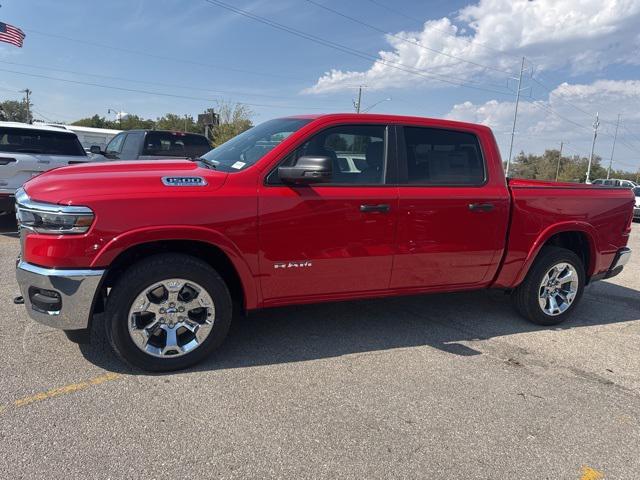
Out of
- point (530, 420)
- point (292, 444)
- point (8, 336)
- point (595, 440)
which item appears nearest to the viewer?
point (292, 444)

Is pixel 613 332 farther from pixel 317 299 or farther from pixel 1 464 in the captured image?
pixel 1 464

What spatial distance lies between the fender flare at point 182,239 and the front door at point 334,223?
126 millimetres

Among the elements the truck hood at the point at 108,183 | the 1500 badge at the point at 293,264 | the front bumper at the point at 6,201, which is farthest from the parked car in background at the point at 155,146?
the 1500 badge at the point at 293,264

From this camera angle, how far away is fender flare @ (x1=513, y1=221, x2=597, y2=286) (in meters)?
4.61

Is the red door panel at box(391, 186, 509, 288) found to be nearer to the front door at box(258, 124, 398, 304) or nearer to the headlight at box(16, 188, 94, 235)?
the front door at box(258, 124, 398, 304)

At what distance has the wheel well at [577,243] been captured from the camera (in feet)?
16.5

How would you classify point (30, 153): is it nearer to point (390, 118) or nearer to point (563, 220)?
point (390, 118)

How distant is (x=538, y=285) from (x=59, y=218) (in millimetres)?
4194

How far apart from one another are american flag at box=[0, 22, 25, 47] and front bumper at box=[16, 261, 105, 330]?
27.5 metres

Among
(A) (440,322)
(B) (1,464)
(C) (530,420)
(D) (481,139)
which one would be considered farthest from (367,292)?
(B) (1,464)

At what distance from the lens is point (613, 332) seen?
4.88m

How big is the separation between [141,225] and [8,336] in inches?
67.7

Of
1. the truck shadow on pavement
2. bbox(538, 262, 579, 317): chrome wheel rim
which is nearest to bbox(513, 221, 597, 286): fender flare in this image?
bbox(538, 262, 579, 317): chrome wheel rim

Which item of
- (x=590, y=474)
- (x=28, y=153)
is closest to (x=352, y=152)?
(x=590, y=474)
